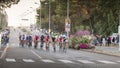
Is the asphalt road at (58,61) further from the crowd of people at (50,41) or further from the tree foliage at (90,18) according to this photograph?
the tree foliage at (90,18)

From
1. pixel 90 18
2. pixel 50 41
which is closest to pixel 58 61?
pixel 50 41

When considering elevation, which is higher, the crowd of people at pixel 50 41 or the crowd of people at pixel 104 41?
the crowd of people at pixel 50 41

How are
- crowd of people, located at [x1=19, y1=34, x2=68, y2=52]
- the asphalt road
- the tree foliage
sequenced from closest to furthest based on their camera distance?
the asphalt road < crowd of people, located at [x1=19, y1=34, x2=68, y2=52] < the tree foliage

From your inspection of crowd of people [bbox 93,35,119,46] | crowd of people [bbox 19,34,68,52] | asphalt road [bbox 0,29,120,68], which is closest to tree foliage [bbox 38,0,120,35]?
crowd of people [bbox 93,35,119,46]

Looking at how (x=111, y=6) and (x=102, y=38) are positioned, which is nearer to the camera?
(x=111, y=6)

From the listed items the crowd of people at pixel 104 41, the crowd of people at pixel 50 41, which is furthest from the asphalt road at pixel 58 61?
the crowd of people at pixel 104 41

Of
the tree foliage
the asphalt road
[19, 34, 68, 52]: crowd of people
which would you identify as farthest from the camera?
the tree foliage

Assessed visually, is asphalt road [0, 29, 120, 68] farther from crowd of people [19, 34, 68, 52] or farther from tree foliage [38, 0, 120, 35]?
tree foliage [38, 0, 120, 35]

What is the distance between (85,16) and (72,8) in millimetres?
3496

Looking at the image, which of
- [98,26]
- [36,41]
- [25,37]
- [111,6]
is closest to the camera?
[111,6]

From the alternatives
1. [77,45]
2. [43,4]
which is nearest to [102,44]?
[77,45]

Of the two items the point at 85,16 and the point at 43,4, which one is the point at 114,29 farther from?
the point at 43,4

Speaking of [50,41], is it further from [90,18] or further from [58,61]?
[90,18]

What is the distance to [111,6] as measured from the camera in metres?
38.0
